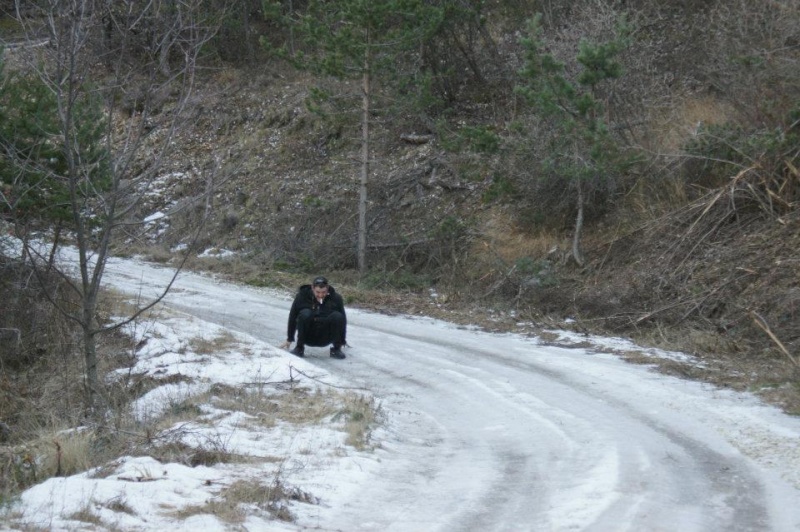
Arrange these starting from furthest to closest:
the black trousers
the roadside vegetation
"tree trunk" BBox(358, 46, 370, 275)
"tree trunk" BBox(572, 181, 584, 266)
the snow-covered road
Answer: "tree trunk" BBox(358, 46, 370, 275)
"tree trunk" BBox(572, 181, 584, 266)
the black trousers
the roadside vegetation
the snow-covered road

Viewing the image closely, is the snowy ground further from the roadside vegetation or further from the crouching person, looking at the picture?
the roadside vegetation

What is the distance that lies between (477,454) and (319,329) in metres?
5.36

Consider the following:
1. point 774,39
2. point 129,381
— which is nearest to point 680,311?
point 774,39

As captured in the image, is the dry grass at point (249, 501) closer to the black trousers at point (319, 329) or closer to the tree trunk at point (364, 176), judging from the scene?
the black trousers at point (319, 329)

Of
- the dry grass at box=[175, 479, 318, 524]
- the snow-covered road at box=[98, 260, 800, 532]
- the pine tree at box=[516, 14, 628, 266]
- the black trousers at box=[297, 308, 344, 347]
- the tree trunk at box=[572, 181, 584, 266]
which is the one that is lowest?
the dry grass at box=[175, 479, 318, 524]

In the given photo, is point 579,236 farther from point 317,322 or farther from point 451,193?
point 317,322

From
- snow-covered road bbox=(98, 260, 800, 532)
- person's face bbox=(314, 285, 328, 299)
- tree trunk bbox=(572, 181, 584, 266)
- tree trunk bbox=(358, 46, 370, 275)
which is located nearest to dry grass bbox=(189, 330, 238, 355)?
snow-covered road bbox=(98, 260, 800, 532)

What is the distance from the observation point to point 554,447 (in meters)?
8.11

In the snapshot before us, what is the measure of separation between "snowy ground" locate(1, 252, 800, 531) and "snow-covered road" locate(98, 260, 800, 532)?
0.08ft

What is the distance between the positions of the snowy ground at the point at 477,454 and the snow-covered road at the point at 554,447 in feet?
0.08

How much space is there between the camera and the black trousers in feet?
42.3

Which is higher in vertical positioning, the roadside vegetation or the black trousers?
the roadside vegetation

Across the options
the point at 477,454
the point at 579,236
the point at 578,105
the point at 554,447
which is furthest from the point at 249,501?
the point at 579,236

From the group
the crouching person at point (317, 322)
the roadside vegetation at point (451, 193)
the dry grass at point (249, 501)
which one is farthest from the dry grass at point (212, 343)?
the dry grass at point (249, 501)
